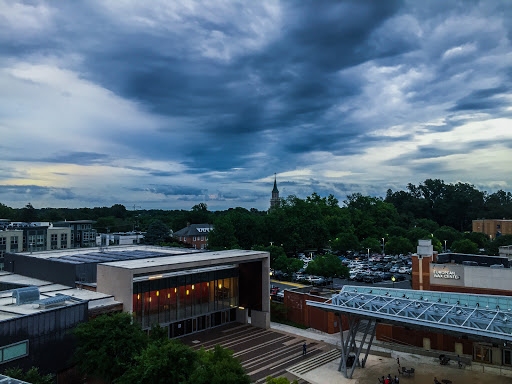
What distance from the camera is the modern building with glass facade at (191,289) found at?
31.7 meters

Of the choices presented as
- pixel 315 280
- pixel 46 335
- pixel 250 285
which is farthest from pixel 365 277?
pixel 46 335

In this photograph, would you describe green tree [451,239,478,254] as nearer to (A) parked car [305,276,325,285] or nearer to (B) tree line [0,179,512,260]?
(B) tree line [0,179,512,260]

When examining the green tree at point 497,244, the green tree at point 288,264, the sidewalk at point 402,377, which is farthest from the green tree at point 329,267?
the green tree at point 497,244

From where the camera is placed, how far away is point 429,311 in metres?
26.9

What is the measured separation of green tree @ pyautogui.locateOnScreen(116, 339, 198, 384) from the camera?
19.6 metres

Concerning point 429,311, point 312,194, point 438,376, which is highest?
point 312,194

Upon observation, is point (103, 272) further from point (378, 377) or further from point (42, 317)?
point (378, 377)

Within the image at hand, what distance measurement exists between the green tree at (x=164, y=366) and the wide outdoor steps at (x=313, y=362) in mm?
12099

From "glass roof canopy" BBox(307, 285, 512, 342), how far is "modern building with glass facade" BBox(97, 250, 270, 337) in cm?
1164

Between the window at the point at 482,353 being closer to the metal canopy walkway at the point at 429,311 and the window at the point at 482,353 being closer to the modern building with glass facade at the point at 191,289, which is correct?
the metal canopy walkway at the point at 429,311

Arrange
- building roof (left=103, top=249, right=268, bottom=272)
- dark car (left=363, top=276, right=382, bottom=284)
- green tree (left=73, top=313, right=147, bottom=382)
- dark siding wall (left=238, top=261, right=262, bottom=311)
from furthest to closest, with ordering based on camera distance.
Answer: dark car (left=363, top=276, right=382, bottom=284), dark siding wall (left=238, top=261, right=262, bottom=311), building roof (left=103, top=249, right=268, bottom=272), green tree (left=73, top=313, right=147, bottom=382)

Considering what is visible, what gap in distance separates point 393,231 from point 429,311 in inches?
3339

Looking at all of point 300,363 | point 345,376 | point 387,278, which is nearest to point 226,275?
point 300,363

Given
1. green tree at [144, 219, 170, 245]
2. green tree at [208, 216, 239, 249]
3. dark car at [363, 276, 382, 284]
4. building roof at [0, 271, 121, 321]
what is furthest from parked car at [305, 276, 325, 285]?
green tree at [144, 219, 170, 245]
